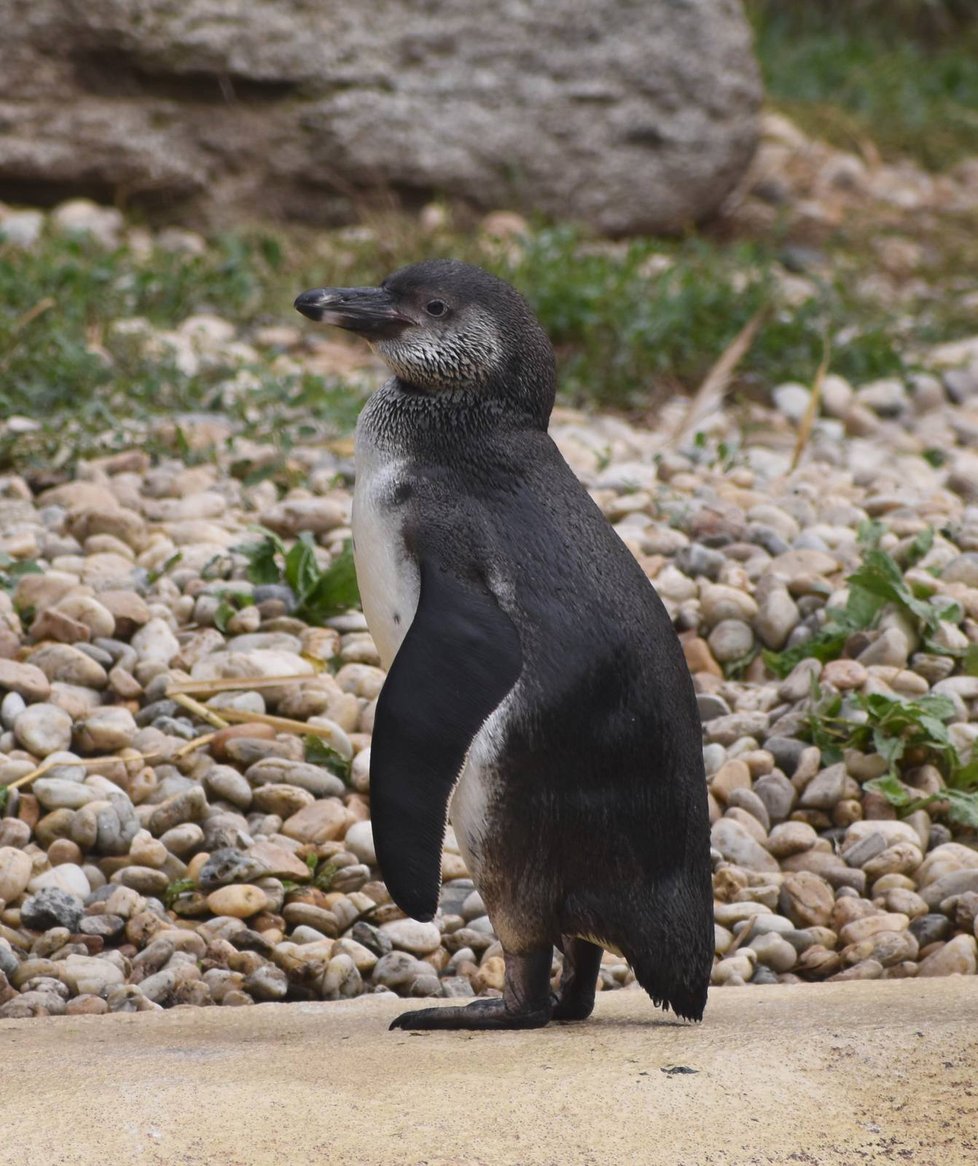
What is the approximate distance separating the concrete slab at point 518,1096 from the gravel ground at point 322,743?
24.3 inches

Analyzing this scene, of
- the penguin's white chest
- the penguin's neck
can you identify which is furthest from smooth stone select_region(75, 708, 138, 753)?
the penguin's neck

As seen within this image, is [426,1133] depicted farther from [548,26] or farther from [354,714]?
[548,26]

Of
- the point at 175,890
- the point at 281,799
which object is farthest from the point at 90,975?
the point at 281,799

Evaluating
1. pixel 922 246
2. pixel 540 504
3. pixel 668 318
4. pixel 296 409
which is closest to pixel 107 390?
pixel 296 409

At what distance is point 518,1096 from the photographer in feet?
7.02

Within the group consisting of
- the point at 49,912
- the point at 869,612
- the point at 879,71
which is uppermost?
the point at 879,71

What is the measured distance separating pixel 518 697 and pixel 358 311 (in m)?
0.73

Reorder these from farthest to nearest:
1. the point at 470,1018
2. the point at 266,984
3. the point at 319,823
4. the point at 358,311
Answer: the point at 319,823, the point at 266,984, the point at 358,311, the point at 470,1018

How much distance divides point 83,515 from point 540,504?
6.99 feet

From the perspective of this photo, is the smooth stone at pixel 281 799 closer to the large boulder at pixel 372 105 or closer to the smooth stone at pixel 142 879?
the smooth stone at pixel 142 879

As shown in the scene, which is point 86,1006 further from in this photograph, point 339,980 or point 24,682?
point 24,682

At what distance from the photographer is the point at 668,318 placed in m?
6.14

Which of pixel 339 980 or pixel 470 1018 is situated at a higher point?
pixel 470 1018

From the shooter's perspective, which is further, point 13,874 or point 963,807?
point 963,807
